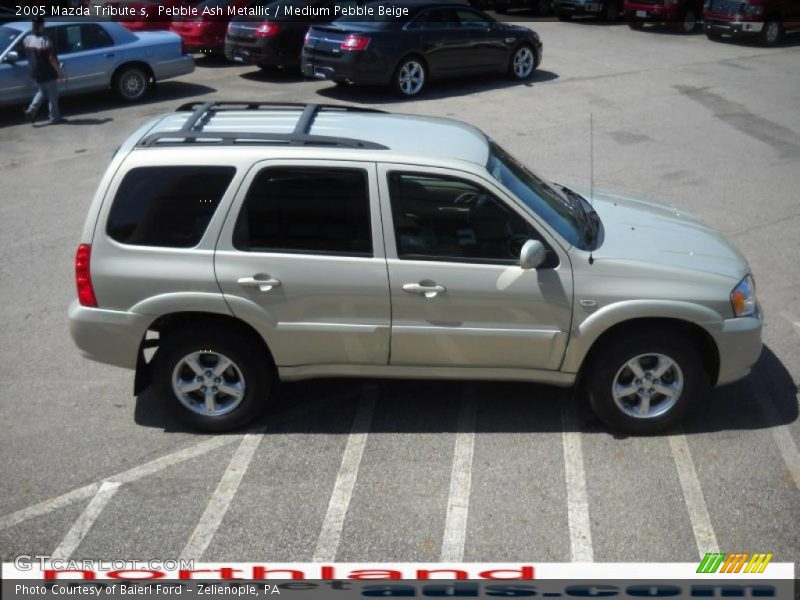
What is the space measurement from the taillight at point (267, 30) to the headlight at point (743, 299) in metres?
13.7

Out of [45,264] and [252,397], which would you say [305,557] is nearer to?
[252,397]

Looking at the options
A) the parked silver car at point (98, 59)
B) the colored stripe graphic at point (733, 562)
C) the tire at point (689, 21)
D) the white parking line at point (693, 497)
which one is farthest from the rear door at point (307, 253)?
the tire at point (689, 21)

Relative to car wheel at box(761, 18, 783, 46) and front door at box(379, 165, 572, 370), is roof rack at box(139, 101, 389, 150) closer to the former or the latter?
front door at box(379, 165, 572, 370)

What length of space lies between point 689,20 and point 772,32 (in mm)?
2854

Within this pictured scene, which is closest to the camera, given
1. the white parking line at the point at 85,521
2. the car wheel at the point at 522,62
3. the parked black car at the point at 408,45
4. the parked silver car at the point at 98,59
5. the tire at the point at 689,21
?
the white parking line at the point at 85,521

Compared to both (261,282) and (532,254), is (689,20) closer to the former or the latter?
(532,254)

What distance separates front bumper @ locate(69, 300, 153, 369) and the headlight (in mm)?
3506

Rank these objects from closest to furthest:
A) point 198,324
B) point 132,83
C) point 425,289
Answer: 1. point 425,289
2. point 198,324
3. point 132,83

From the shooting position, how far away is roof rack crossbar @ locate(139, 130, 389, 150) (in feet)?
18.8

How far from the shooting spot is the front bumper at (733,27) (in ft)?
71.6

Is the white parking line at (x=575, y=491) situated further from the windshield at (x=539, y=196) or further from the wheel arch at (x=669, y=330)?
the windshield at (x=539, y=196)

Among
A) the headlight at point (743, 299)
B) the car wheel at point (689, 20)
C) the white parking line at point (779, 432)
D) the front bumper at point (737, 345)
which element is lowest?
the white parking line at point (779, 432)

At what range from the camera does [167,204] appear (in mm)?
5668

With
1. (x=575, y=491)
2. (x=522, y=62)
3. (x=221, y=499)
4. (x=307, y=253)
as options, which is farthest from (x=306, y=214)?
(x=522, y=62)
